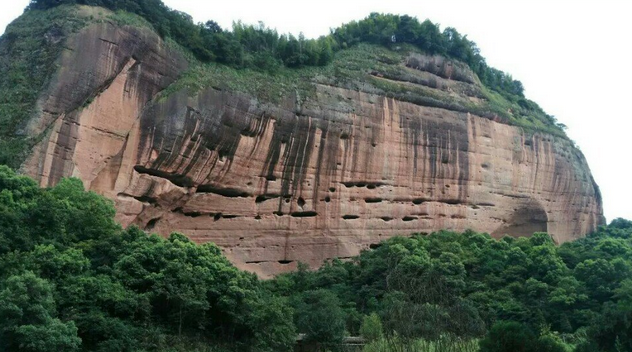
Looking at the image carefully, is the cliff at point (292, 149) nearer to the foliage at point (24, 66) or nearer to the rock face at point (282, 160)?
the rock face at point (282, 160)

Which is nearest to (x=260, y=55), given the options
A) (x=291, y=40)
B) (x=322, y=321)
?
(x=291, y=40)

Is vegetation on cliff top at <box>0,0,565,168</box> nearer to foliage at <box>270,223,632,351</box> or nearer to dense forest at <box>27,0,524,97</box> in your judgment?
dense forest at <box>27,0,524,97</box>

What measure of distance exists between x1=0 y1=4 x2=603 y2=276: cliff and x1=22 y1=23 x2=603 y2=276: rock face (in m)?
0.05

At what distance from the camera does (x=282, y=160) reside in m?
23.1

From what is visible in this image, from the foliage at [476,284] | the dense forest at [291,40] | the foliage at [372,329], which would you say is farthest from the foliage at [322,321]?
the dense forest at [291,40]

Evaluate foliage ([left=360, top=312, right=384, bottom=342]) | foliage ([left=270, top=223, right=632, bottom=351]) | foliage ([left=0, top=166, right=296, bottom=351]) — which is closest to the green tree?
foliage ([left=0, top=166, right=296, bottom=351])

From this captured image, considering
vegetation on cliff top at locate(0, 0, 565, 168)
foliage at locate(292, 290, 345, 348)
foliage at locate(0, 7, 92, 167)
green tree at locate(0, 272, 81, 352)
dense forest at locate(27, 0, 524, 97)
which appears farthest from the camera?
dense forest at locate(27, 0, 524, 97)

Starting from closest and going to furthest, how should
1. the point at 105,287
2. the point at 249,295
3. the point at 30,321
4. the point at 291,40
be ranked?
the point at 30,321, the point at 105,287, the point at 249,295, the point at 291,40

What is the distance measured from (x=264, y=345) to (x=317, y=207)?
8.11 m

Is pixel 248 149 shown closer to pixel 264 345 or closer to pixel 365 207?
pixel 365 207

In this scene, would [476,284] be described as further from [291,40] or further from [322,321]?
[291,40]

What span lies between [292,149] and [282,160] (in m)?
0.53

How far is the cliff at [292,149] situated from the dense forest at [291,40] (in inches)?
28.6

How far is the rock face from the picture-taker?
63.7ft
